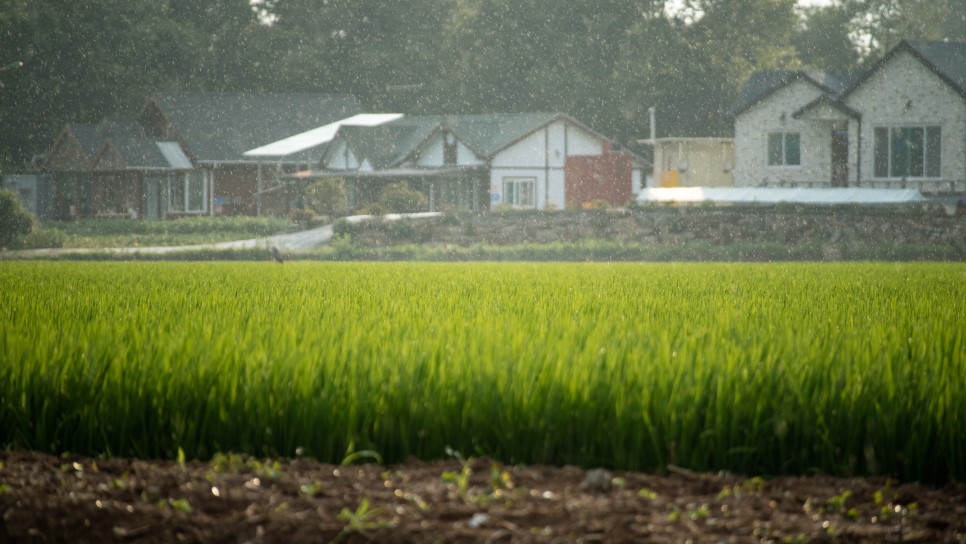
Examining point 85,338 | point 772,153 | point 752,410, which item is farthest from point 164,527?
point 772,153

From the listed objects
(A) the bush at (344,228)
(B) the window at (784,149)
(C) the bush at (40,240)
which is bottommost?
(C) the bush at (40,240)

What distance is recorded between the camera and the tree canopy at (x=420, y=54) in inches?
2201

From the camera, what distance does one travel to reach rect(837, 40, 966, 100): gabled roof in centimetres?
3628

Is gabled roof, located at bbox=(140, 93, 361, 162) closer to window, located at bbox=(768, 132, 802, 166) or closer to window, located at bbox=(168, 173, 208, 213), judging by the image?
window, located at bbox=(168, 173, 208, 213)

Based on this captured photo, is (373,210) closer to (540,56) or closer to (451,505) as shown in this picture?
(540,56)

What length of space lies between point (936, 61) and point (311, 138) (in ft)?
85.0

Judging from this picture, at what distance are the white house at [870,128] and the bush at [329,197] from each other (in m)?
15.1

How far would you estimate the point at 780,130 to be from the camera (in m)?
40.5

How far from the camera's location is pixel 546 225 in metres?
36.0

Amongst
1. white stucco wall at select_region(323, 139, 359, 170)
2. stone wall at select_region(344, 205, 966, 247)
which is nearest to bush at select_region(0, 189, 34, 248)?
stone wall at select_region(344, 205, 966, 247)

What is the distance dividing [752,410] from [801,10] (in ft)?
245

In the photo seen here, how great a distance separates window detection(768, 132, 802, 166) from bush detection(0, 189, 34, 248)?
24314mm

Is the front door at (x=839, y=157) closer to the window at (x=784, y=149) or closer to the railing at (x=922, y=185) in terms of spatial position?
the window at (x=784, y=149)

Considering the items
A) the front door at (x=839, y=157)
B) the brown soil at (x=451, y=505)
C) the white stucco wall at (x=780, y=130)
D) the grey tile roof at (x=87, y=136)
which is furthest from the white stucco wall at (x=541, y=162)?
the brown soil at (x=451, y=505)
